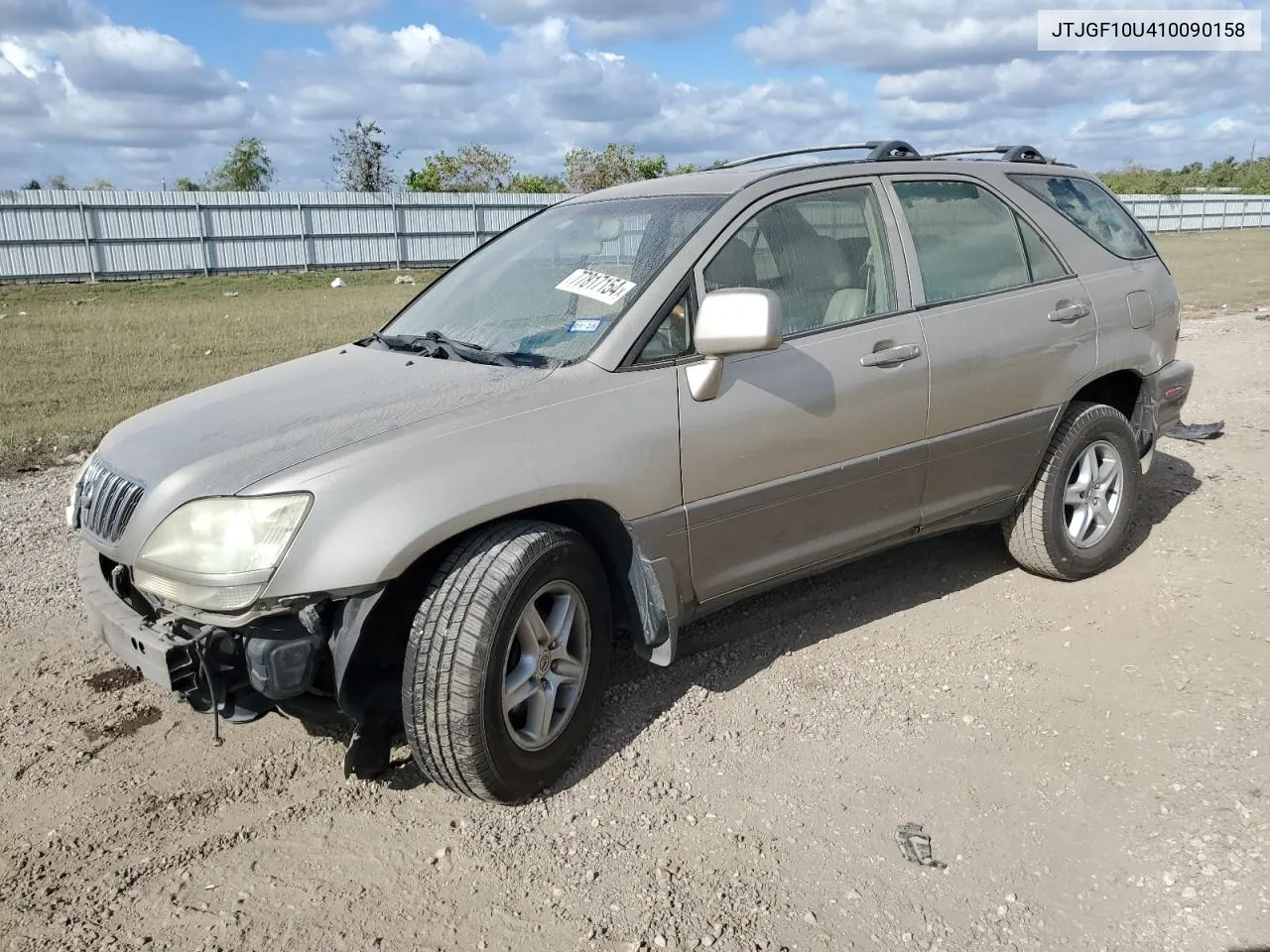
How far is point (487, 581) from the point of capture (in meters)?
2.86

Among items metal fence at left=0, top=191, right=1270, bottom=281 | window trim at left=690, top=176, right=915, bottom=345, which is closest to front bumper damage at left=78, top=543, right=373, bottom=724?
window trim at left=690, top=176, right=915, bottom=345

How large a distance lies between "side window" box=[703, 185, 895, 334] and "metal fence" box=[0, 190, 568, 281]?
24.9 m

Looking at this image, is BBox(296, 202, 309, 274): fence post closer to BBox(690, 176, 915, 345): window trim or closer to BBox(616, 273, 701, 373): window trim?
BBox(690, 176, 915, 345): window trim

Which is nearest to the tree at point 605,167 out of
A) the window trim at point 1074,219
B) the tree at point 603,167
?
the tree at point 603,167

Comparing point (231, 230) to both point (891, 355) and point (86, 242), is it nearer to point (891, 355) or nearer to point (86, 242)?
point (86, 242)

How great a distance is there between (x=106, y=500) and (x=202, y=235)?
25841 mm

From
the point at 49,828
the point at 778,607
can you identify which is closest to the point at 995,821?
the point at 778,607

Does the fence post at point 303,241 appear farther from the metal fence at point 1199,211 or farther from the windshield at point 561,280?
the metal fence at point 1199,211

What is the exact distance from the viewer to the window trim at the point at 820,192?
3455 millimetres

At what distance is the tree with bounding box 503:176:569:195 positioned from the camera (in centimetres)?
4326

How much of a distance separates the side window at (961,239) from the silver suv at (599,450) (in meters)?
0.01

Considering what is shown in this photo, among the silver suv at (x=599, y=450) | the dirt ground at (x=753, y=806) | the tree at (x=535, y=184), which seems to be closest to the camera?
the dirt ground at (x=753, y=806)

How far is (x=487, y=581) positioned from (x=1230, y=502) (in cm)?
479

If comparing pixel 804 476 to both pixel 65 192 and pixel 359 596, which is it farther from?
pixel 65 192
